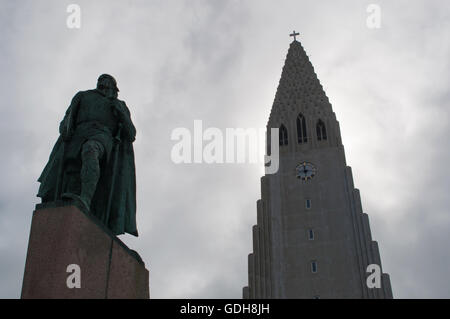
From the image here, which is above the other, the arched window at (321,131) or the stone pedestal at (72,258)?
the arched window at (321,131)

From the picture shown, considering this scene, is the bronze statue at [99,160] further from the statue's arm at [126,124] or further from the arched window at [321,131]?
the arched window at [321,131]

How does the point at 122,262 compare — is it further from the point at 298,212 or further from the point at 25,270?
the point at 298,212

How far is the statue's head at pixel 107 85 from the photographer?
8234 millimetres

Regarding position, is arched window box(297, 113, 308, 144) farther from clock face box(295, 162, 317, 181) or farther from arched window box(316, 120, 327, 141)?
clock face box(295, 162, 317, 181)

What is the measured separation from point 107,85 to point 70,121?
100 centimetres

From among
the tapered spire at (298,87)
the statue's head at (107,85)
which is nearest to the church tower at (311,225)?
the tapered spire at (298,87)

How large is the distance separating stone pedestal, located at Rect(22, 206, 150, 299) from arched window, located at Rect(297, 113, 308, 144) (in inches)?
1890

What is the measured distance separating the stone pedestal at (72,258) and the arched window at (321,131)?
4838 centimetres

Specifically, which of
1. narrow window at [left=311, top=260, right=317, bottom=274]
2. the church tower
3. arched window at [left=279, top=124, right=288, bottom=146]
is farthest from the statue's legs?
arched window at [left=279, top=124, right=288, bottom=146]

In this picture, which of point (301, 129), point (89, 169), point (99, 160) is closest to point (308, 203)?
point (301, 129)

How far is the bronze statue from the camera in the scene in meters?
7.25

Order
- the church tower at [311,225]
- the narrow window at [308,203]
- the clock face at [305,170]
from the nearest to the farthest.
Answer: the church tower at [311,225] → the narrow window at [308,203] → the clock face at [305,170]

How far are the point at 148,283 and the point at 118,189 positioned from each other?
56.1 inches
